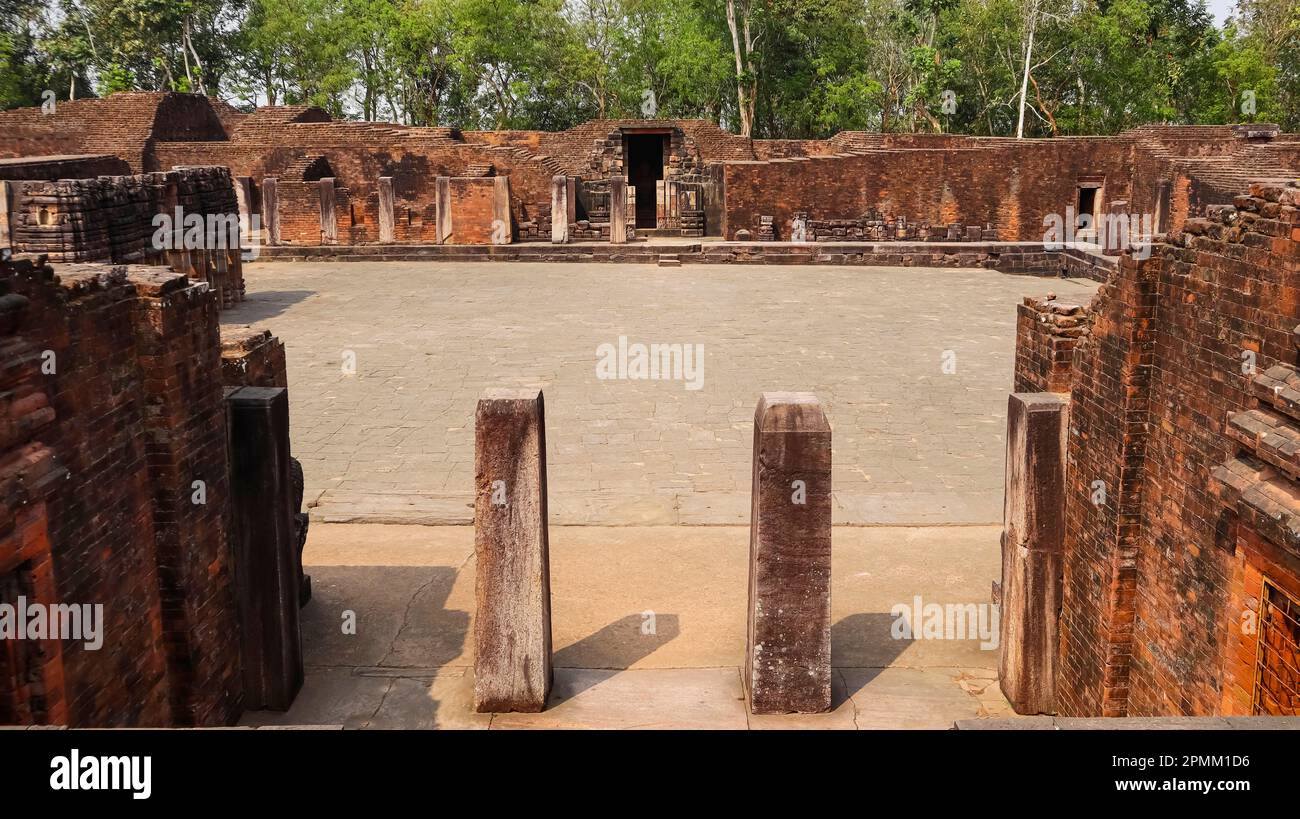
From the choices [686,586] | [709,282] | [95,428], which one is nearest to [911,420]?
[686,586]

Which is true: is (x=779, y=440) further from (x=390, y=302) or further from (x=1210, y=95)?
(x=1210, y=95)

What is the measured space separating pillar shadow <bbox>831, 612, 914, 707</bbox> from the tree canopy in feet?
98.2

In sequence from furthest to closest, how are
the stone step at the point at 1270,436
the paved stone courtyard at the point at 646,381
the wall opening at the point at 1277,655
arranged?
the paved stone courtyard at the point at 646,381
the wall opening at the point at 1277,655
the stone step at the point at 1270,436

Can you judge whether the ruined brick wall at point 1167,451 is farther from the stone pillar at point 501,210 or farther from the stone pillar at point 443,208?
the stone pillar at point 443,208

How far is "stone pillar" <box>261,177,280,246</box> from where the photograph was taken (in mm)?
23531

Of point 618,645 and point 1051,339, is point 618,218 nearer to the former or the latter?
point 618,645

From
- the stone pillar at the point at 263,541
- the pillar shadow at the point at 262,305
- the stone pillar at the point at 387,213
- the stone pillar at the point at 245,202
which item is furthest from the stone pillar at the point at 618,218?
the stone pillar at the point at 263,541

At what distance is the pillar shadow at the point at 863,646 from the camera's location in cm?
565

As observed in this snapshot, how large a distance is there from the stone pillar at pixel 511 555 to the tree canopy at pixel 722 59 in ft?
102

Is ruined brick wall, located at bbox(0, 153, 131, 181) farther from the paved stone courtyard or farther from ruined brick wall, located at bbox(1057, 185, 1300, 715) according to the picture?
ruined brick wall, located at bbox(1057, 185, 1300, 715)

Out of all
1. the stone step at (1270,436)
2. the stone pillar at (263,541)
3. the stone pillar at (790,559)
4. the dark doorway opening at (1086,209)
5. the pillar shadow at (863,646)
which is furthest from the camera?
the dark doorway opening at (1086,209)

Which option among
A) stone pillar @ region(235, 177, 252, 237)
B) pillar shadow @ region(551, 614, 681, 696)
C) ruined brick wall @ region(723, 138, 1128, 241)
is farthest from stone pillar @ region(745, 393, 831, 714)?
stone pillar @ region(235, 177, 252, 237)

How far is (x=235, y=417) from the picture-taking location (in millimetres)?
5176

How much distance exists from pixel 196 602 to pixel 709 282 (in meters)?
15.1
